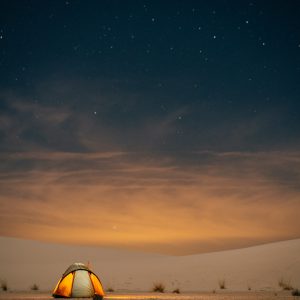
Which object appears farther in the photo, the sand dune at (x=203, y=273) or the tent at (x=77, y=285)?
the sand dune at (x=203, y=273)

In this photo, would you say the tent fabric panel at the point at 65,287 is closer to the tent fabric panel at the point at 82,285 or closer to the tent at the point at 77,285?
the tent at the point at 77,285

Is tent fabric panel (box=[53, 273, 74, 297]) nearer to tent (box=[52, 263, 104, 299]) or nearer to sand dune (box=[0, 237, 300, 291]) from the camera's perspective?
tent (box=[52, 263, 104, 299])

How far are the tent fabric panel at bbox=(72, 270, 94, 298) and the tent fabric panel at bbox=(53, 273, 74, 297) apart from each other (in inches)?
5.5

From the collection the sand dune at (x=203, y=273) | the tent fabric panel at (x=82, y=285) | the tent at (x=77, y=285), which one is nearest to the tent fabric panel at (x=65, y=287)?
the tent at (x=77, y=285)

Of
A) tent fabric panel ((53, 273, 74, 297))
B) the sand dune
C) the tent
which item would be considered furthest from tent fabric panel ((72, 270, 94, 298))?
the sand dune

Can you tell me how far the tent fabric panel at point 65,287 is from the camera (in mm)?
20172

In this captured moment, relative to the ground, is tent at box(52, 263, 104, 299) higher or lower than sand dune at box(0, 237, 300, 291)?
lower

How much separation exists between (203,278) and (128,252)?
47966 millimetres

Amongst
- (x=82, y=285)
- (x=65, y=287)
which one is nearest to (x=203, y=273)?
(x=82, y=285)

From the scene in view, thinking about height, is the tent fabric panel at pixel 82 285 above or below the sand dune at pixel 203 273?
below

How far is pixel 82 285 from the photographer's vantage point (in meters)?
20.4

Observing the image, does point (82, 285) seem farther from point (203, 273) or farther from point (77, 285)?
point (203, 273)

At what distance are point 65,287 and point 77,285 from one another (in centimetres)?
41

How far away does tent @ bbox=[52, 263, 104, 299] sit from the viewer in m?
20.2
